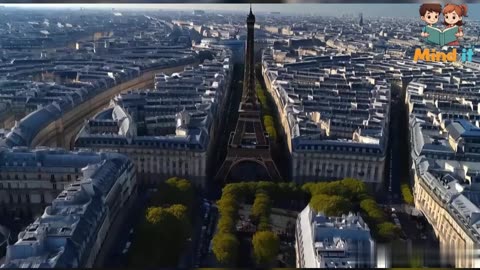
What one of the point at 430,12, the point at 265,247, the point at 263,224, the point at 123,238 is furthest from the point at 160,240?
the point at 430,12

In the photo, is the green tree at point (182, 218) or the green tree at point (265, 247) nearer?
the green tree at point (265, 247)

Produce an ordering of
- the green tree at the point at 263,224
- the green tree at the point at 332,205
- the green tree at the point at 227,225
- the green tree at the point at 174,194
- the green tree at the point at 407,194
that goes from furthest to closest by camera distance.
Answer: the green tree at the point at 407,194 < the green tree at the point at 174,194 < the green tree at the point at 332,205 < the green tree at the point at 263,224 < the green tree at the point at 227,225

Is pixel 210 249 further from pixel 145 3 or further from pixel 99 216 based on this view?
pixel 145 3

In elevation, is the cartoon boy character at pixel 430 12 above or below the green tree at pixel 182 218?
above

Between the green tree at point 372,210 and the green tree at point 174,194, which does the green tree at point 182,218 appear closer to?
the green tree at point 174,194

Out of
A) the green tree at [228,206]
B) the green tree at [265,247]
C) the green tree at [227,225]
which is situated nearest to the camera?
the green tree at [265,247]

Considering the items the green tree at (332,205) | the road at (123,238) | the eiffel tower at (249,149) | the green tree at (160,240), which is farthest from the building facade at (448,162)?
the road at (123,238)

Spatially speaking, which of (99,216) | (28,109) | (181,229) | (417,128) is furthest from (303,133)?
(28,109)

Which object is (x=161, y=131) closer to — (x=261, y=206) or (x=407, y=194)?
(x=261, y=206)
